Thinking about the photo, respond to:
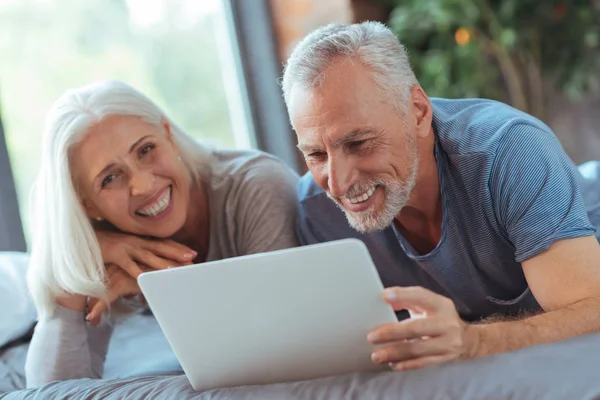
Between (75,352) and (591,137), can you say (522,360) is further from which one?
(591,137)

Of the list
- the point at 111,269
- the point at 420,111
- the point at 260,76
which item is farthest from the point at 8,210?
the point at 420,111

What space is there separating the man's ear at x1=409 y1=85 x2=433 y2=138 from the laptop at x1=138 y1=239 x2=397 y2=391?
0.49 metres

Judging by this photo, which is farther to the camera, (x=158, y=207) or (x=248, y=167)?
(x=248, y=167)

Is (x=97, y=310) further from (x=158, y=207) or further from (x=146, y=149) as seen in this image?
(x=146, y=149)

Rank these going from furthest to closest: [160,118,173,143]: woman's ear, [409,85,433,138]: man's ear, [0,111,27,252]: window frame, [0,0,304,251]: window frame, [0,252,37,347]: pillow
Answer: [0,0,304,251]: window frame < [0,111,27,252]: window frame < [0,252,37,347]: pillow < [160,118,173,143]: woman's ear < [409,85,433,138]: man's ear

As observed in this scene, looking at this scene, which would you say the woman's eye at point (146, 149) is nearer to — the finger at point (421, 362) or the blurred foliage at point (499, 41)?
the finger at point (421, 362)

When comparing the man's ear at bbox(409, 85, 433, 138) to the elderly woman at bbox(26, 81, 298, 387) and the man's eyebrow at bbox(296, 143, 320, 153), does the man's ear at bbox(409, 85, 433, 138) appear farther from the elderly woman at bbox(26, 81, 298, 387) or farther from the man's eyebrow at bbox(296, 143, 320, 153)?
the elderly woman at bbox(26, 81, 298, 387)

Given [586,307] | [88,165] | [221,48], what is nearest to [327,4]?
[221,48]

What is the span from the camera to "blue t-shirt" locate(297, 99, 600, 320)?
1319 mm

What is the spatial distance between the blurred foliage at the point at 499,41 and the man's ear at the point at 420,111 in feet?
5.04

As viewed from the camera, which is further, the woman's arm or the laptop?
the woman's arm

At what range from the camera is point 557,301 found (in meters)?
1.28

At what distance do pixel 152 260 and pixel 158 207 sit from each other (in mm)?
114

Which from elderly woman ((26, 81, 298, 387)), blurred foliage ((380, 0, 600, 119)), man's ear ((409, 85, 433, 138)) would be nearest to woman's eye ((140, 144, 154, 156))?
elderly woman ((26, 81, 298, 387))
